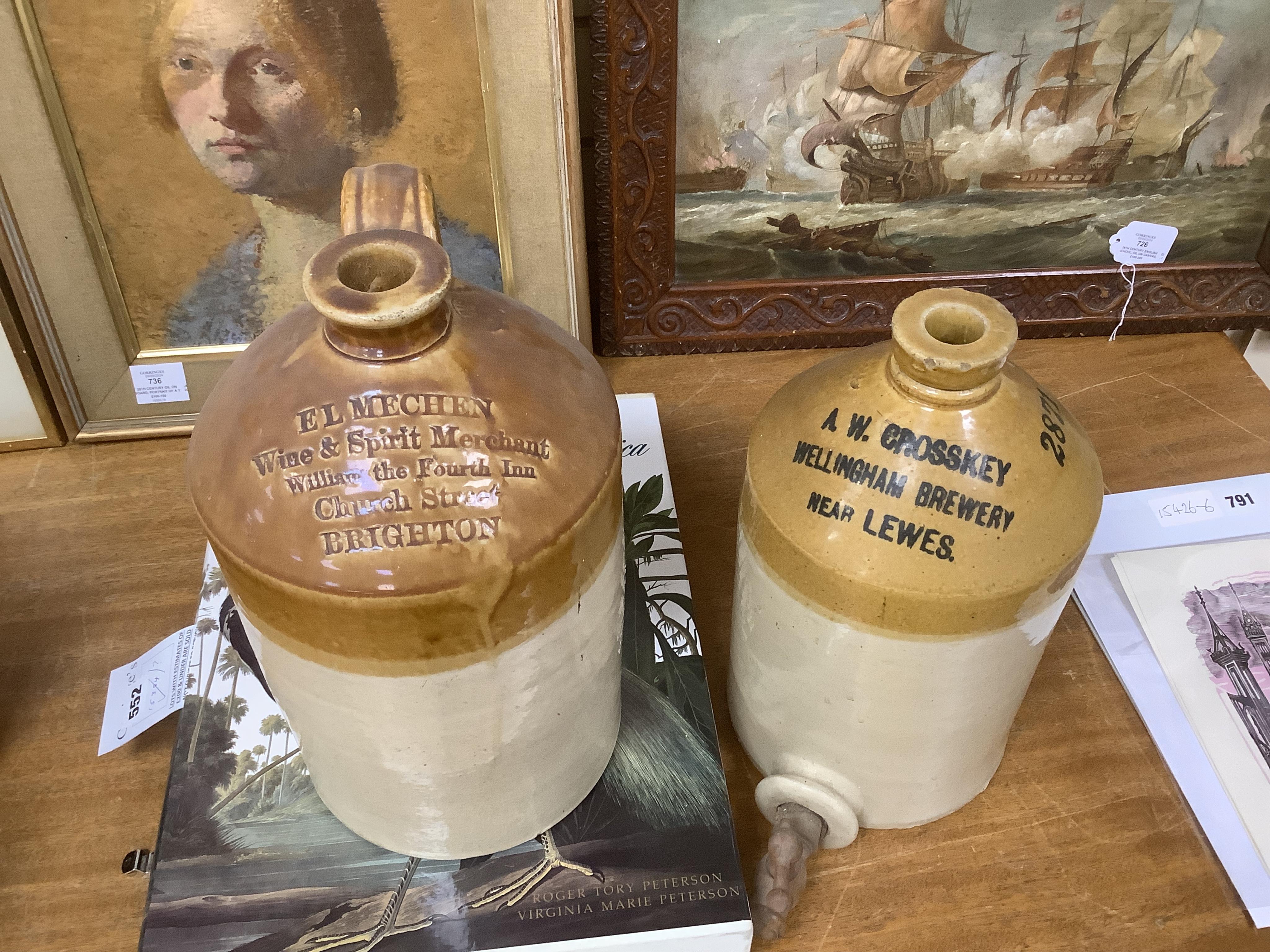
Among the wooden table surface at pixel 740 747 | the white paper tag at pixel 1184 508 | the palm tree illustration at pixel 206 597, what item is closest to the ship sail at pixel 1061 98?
the wooden table surface at pixel 740 747

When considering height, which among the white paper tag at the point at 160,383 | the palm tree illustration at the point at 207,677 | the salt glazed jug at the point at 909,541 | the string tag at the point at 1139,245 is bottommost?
the palm tree illustration at the point at 207,677

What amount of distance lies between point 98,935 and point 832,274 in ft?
2.73

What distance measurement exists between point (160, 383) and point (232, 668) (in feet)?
1.09

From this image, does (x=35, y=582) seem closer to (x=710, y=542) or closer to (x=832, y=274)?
(x=710, y=542)

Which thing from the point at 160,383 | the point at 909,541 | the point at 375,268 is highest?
the point at 375,268

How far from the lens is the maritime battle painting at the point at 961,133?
0.89 metres

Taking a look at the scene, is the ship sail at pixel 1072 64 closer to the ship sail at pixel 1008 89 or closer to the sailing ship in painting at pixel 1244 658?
the ship sail at pixel 1008 89

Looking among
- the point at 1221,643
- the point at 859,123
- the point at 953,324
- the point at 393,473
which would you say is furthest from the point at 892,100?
the point at 393,473

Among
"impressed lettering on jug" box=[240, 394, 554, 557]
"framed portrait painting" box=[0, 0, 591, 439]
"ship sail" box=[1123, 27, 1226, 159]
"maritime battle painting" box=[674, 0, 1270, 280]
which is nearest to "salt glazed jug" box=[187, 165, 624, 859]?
"impressed lettering on jug" box=[240, 394, 554, 557]

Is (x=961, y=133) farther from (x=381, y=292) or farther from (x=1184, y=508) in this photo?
(x=381, y=292)

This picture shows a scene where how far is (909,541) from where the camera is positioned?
55 centimetres

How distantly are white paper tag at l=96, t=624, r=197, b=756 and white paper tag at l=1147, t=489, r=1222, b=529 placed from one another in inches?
33.5

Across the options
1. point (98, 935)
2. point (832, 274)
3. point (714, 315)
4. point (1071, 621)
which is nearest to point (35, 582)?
point (98, 935)

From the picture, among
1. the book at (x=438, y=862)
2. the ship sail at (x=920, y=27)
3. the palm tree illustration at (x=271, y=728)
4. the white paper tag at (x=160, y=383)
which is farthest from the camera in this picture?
the white paper tag at (x=160, y=383)
